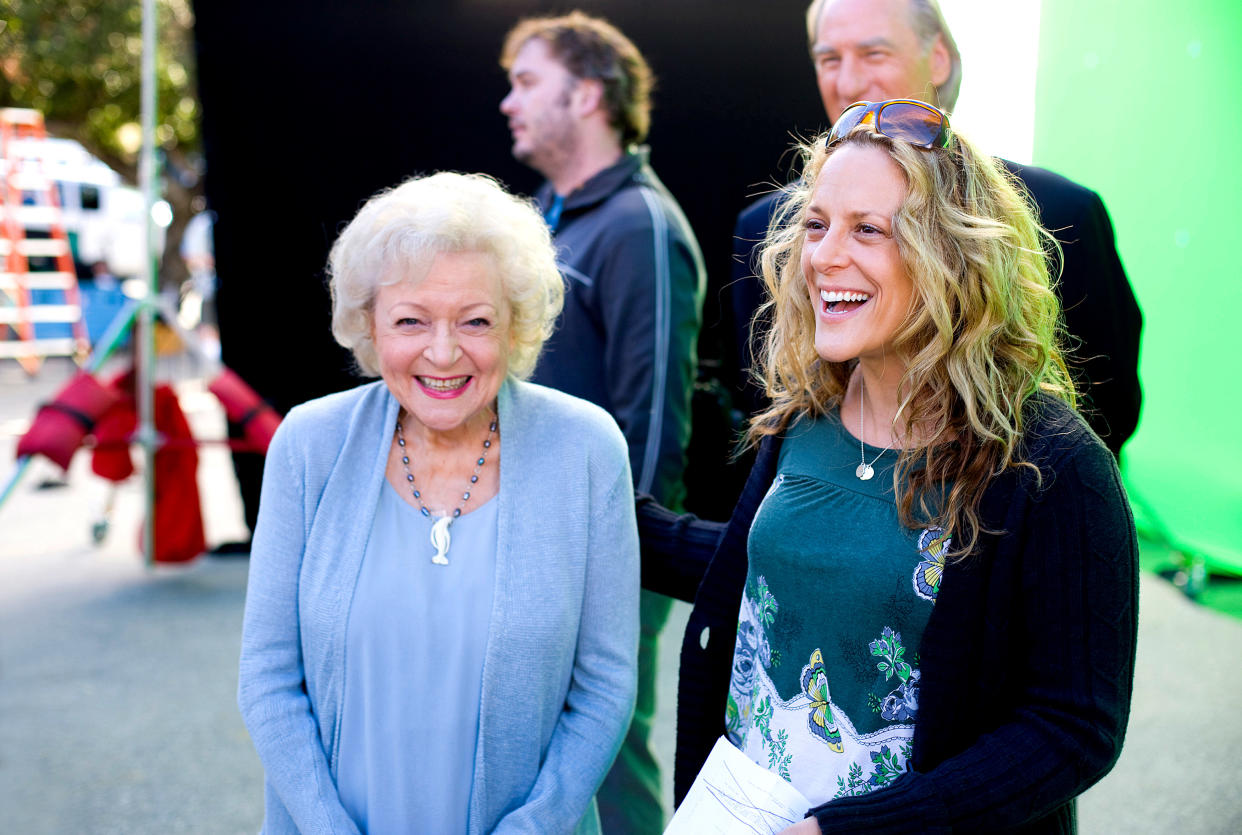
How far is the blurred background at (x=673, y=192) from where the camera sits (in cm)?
359

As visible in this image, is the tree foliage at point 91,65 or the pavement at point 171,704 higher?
the tree foliage at point 91,65

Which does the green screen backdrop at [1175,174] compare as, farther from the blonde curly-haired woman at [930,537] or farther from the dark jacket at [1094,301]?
the blonde curly-haired woman at [930,537]

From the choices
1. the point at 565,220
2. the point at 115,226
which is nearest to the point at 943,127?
the point at 565,220

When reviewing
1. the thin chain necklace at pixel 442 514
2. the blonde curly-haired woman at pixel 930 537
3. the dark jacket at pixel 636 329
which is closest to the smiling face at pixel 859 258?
the blonde curly-haired woman at pixel 930 537

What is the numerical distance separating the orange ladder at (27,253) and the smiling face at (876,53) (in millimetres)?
10872

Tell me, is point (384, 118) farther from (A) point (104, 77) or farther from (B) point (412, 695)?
(A) point (104, 77)

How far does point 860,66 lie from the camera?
2.31m

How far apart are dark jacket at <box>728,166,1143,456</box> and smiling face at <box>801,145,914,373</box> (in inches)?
24.1

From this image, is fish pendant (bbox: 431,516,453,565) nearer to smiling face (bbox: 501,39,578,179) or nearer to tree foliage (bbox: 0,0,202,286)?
smiling face (bbox: 501,39,578,179)

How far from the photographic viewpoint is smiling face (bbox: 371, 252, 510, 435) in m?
1.54

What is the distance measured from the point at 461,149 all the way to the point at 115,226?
351 inches

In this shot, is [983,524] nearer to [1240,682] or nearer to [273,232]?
[1240,682]

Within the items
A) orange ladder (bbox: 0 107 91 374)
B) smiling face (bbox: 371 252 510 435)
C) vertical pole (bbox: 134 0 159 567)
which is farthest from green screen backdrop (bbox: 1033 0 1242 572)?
orange ladder (bbox: 0 107 91 374)

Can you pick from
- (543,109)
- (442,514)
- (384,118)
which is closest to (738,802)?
(442,514)
